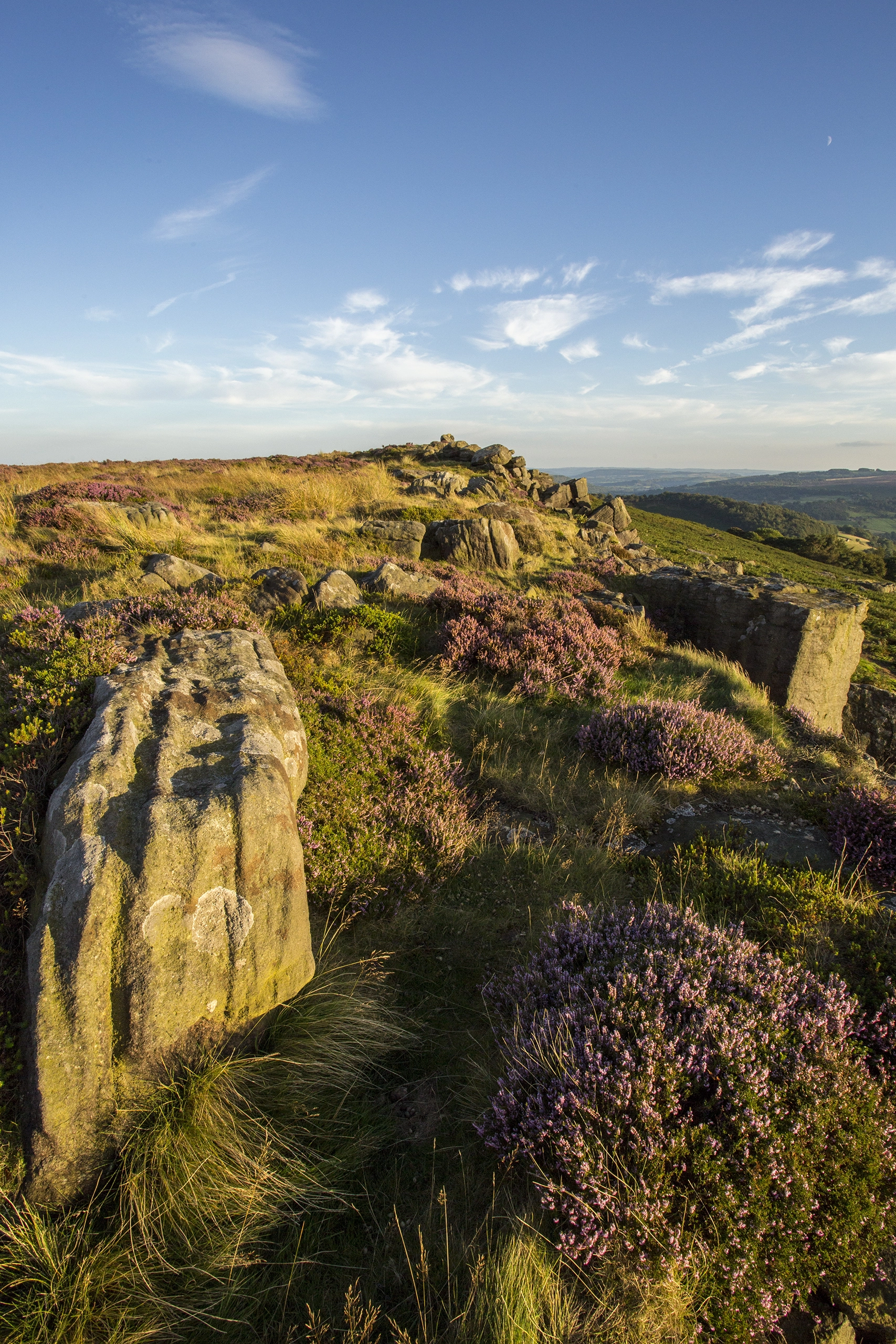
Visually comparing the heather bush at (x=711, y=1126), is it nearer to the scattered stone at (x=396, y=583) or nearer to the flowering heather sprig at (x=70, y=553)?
the scattered stone at (x=396, y=583)

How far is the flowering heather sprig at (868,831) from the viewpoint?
4633 millimetres

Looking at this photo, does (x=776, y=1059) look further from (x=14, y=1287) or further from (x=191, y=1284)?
(x=14, y=1287)

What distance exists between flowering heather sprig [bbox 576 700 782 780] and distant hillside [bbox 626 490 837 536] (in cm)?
8701

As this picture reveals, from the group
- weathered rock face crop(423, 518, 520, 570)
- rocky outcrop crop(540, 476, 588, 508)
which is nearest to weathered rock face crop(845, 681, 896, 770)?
weathered rock face crop(423, 518, 520, 570)

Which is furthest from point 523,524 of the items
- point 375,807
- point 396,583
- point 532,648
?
point 375,807

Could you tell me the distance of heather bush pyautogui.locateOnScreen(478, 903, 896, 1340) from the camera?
92.5 inches

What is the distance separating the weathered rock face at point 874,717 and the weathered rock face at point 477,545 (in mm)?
7727

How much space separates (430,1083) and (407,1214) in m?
0.61

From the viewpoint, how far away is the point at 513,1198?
260 centimetres

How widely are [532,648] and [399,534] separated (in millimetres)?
7499

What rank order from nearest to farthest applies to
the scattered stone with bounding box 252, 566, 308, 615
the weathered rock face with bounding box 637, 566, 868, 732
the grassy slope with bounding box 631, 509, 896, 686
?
the scattered stone with bounding box 252, 566, 308, 615 → the weathered rock face with bounding box 637, 566, 868, 732 → the grassy slope with bounding box 631, 509, 896, 686

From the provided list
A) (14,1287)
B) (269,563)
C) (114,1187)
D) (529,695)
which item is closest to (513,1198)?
(114,1187)

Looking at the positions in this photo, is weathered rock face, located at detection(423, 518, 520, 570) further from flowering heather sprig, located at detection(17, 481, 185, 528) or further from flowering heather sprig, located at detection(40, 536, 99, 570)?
flowering heather sprig, located at detection(40, 536, 99, 570)

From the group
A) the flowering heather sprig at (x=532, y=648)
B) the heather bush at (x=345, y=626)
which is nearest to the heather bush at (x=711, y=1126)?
the flowering heather sprig at (x=532, y=648)
